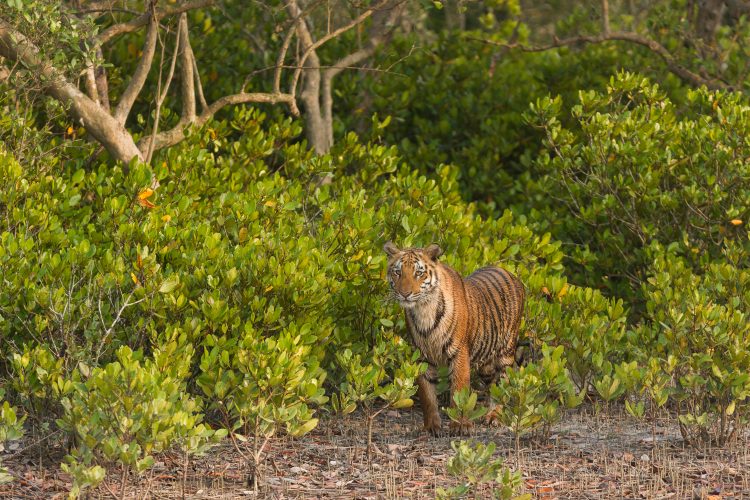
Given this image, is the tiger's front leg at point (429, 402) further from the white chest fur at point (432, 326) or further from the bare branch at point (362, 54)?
the bare branch at point (362, 54)

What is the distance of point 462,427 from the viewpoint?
25.9ft

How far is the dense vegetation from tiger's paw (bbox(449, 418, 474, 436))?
0.29m

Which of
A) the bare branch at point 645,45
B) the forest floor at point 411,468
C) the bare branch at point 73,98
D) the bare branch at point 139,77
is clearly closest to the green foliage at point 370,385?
the forest floor at point 411,468

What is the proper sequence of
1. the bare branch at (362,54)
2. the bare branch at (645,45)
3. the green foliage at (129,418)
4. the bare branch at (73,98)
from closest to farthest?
the green foliage at (129,418) < the bare branch at (73,98) < the bare branch at (362,54) < the bare branch at (645,45)

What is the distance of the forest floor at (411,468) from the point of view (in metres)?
6.74

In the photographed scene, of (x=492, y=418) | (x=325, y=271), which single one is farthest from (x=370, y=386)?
(x=492, y=418)

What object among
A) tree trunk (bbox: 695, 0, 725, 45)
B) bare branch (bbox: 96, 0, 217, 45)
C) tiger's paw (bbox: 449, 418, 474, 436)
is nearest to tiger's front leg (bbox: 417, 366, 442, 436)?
tiger's paw (bbox: 449, 418, 474, 436)

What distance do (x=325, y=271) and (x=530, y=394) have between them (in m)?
1.87

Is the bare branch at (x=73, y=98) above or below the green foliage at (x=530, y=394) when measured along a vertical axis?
above

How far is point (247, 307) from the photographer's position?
311 inches

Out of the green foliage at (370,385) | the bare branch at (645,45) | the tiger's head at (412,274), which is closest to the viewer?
the green foliage at (370,385)

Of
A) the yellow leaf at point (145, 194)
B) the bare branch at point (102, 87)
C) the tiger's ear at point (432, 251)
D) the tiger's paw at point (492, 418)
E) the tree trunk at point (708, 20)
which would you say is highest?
the tree trunk at point (708, 20)

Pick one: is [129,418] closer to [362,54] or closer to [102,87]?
[102,87]

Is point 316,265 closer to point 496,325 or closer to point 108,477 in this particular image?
point 496,325
